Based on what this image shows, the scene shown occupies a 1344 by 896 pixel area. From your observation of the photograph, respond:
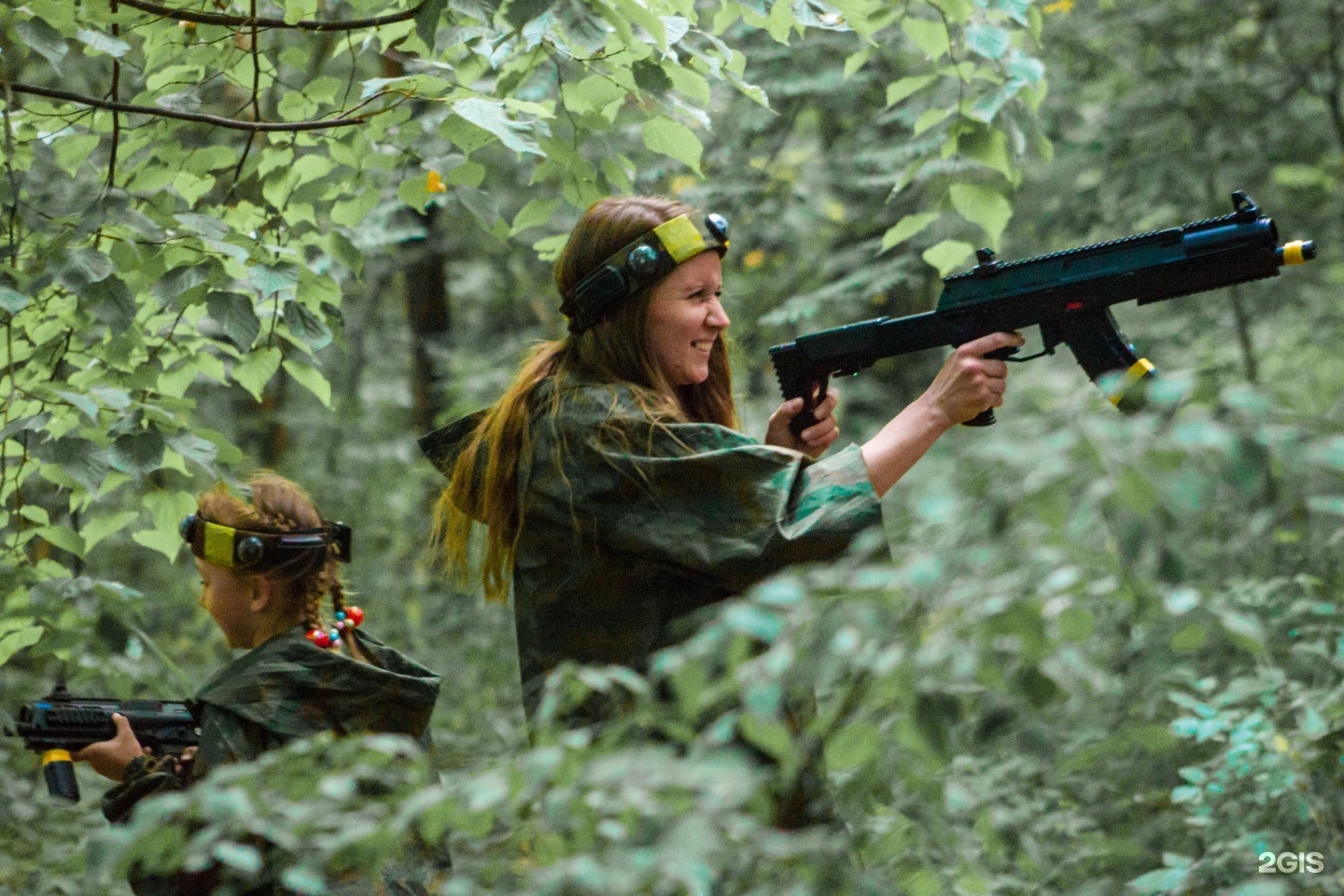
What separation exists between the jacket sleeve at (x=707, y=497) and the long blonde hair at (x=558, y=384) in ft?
0.43

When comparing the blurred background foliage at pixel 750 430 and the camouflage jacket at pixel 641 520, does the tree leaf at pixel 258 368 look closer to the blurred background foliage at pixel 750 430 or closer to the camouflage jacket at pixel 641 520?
the blurred background foliage at pixel 750 430

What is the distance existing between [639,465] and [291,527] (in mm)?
1354

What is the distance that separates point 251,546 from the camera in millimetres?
3396

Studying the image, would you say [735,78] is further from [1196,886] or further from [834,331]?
[1196,886]

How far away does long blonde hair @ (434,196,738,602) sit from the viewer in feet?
9.24

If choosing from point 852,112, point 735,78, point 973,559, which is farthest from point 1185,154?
point 973,559

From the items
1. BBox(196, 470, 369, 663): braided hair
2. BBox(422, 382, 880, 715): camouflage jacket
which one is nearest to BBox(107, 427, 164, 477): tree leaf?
BBox(196, 470, 369, 663): braided hair

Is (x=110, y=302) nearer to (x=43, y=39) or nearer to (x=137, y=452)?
(x=137, y=452)

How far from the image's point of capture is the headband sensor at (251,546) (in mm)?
3406

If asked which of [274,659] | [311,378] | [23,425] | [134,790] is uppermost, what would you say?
[311,378]

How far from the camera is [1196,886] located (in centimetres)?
360

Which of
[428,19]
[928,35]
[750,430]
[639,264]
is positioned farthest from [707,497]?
[750,430]

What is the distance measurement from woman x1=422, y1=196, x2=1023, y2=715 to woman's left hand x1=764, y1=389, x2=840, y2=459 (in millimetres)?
189

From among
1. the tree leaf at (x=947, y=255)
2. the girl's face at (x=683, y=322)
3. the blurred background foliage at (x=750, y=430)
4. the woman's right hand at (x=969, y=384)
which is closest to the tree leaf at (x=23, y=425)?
the blurred background foliage at (x=750, y=430)
